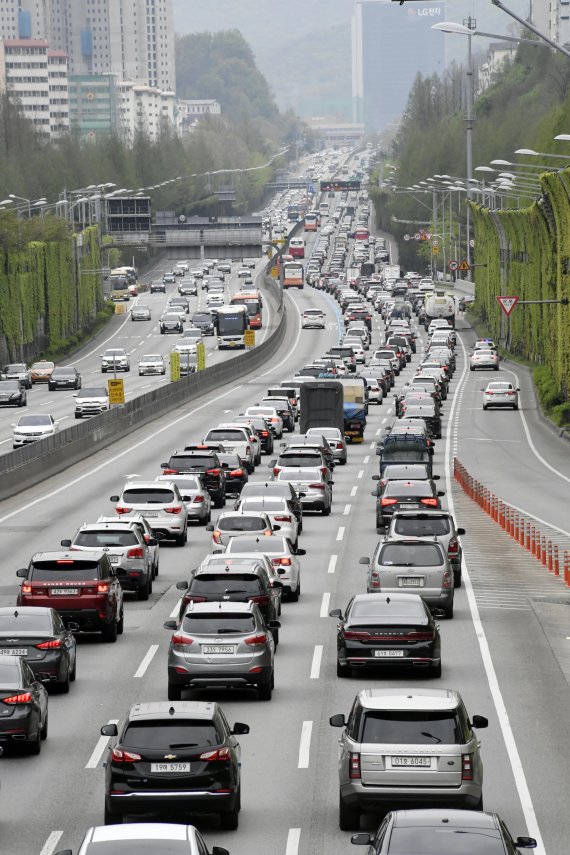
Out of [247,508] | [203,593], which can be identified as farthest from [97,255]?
[203,593]

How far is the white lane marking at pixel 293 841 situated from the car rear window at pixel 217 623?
18.4 feet

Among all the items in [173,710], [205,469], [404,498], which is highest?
[173,710]

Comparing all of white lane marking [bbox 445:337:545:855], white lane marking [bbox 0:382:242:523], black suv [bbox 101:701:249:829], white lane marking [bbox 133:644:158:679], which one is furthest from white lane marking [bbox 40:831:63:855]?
white lane marking [bbox 0:382:242:523]

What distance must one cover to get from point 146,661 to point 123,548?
5.99 metres

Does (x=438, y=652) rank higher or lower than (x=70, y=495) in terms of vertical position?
higher

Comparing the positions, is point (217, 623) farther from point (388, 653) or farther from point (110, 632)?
point (110, 632)

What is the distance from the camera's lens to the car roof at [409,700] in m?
16.5

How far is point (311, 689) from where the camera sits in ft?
78.0

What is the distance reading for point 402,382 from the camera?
328 feet

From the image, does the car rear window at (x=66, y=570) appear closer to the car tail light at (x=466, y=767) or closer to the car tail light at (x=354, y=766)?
the car tail light at (x=354, y=766)

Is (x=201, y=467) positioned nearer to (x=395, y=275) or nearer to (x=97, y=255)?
(x=97, y=255)

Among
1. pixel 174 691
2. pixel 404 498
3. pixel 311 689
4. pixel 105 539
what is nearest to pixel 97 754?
pixel 174 691

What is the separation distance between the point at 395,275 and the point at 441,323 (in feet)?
207

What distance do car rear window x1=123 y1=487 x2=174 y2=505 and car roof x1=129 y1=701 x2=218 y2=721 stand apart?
22.8m
